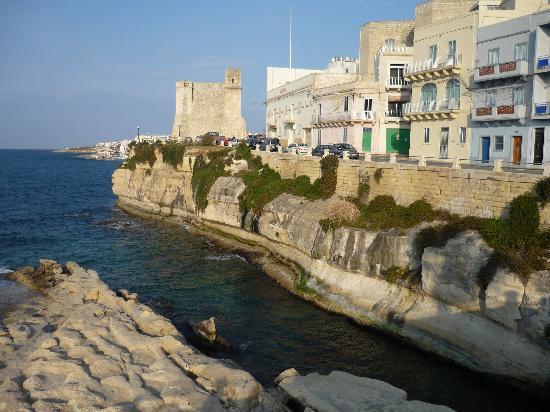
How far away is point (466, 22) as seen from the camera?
37438 millimetres

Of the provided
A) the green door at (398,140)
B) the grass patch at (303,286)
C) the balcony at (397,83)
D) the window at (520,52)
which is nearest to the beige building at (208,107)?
the balcony at (397,83)

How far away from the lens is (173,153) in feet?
182

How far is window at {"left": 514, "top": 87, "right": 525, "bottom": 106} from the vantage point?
32500 mm

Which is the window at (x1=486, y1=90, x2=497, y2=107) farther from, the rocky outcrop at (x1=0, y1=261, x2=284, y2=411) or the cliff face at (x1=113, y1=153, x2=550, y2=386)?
the rocky outcrop at (x1=0, y1=261, x2=284, y2=411)

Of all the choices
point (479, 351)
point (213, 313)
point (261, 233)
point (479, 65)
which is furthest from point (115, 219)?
point (479, 351)

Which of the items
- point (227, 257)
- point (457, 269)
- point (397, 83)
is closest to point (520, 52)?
point (397, 83)

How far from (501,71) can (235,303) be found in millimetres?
22661

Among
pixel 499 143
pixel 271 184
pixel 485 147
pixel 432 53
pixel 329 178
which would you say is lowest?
pixel 271 184

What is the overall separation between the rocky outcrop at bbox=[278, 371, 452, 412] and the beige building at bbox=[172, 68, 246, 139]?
56.8 m

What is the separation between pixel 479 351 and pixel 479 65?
23.2m

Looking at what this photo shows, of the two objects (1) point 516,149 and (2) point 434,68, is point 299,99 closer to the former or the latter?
(2) point 434,68

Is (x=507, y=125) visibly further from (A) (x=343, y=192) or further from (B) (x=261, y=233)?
(B) (x=261, y=233)

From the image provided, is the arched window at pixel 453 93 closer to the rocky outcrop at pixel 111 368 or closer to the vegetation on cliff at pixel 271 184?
the vegetation on cliff at pixel 271 184

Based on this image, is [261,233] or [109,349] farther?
[261,233]
